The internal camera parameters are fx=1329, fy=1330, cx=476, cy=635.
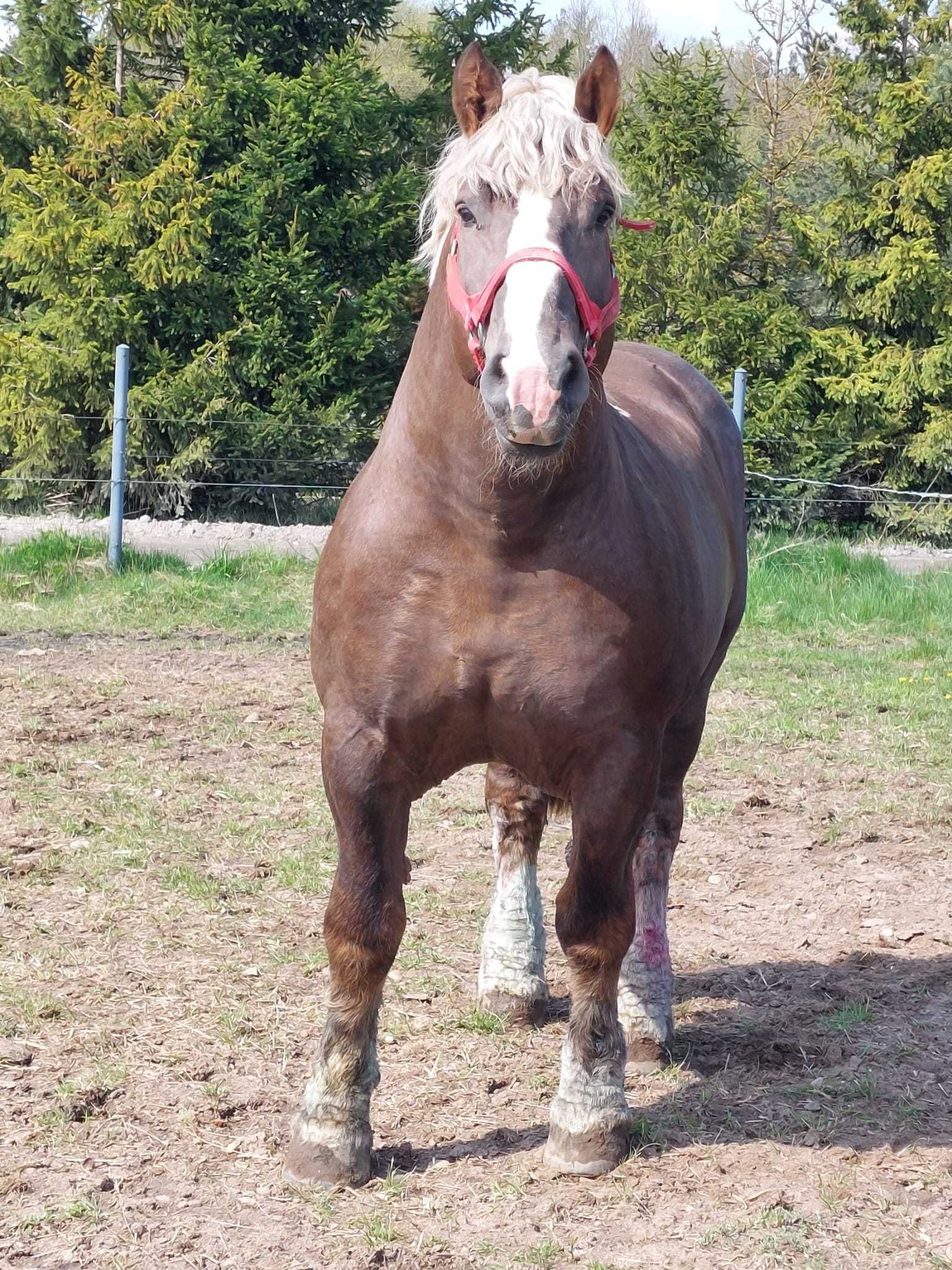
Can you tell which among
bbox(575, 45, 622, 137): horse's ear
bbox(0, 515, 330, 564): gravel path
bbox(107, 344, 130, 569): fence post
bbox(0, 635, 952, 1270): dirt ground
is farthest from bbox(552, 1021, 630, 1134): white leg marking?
bbox(0, 515, 330, 564): gravel path

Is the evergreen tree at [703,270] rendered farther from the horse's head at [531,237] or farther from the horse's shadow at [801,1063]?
the horse's head at [531,237]

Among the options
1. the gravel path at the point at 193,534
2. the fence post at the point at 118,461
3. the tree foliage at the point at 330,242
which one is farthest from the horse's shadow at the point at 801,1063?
the tree foliage at the point at 330,242

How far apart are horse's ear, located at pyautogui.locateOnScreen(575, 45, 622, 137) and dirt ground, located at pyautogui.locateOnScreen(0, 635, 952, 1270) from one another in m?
2.16

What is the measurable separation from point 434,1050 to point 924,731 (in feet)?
12.9

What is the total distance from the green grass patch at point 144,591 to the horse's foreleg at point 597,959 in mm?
5596

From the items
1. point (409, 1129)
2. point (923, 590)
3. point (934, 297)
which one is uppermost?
point (934, 297)

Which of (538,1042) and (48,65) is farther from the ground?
(48,65)

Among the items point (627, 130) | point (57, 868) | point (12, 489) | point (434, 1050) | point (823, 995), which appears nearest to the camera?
point (434, 1050)

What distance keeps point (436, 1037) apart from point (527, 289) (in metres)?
2.02

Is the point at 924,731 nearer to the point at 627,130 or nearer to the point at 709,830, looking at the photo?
the point at 709,830

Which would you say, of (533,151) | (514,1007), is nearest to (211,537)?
(514,1007)

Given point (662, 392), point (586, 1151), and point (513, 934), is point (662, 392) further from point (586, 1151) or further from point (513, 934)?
point (586, 1151)

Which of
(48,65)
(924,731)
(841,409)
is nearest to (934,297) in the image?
(841,409)

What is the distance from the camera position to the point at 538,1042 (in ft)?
11.5
